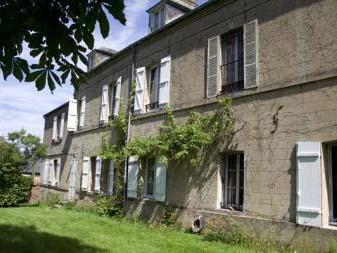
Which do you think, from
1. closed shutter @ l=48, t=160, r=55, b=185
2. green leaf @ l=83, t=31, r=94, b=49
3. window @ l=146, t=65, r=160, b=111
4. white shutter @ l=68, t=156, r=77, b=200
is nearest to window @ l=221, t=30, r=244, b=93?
window @ l=146, t=65, r=160, b=111

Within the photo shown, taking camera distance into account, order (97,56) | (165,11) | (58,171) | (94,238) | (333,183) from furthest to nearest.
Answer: (58,171) < (97,56) < (165,11) < (94,238) < (333,183)

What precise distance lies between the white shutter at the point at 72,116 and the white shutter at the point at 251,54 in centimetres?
1220

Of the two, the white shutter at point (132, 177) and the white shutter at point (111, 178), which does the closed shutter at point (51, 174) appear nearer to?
the white shutter at point (111, 178)

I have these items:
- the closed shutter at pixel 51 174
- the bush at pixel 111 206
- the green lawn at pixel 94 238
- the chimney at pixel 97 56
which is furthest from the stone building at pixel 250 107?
the closed shutter at pixel 51 174

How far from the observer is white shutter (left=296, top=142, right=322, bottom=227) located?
8258 millimetres

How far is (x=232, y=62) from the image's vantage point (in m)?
11.2

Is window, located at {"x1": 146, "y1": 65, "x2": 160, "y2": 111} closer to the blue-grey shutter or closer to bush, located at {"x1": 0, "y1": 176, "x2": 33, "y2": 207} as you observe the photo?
the blue-grey shutter

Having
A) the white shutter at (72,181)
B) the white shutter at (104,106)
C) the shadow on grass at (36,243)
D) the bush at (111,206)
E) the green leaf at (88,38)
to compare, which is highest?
the white shutter at (104,106)

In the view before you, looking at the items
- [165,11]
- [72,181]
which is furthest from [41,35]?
[72,181]

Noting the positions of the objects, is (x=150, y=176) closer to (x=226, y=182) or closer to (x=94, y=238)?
(x=226, y=182)

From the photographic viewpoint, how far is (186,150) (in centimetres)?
1145

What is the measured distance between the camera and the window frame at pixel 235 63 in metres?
10.9

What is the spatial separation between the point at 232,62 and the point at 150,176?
497cm

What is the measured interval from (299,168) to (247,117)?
2085 mm
